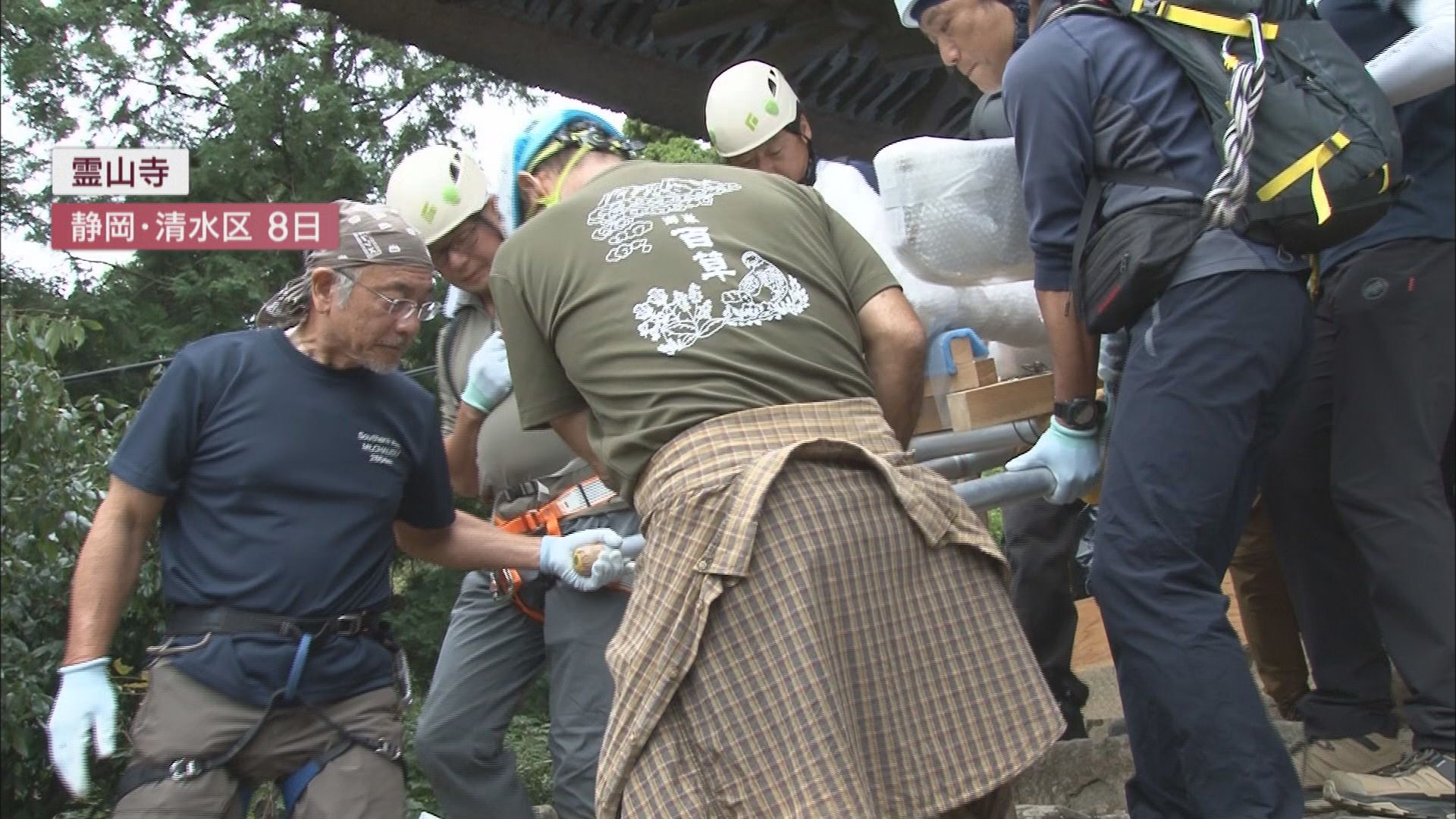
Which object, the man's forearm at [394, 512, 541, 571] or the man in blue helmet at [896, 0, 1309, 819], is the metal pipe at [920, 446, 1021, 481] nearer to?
the man in blue helmet at [896, 0, 1309, 819]

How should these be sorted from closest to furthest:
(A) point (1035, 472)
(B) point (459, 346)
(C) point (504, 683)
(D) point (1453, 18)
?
(D) point (1453, 18) → (A) point (1035, 472) → (C) point (504, 683) → (B) point (459, 346)

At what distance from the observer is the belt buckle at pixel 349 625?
3.21 metres

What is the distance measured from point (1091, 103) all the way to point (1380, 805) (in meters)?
1.40

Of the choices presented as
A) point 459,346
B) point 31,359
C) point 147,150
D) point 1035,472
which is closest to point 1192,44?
point 1035,472

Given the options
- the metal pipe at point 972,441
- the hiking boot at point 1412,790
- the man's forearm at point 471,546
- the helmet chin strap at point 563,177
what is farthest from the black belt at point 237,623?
the hiking boot at point 1412,790

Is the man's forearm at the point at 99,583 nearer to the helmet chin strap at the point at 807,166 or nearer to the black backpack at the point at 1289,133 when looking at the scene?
the helmet chin strap at the point at 807,166

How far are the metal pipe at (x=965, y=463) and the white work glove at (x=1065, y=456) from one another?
7.6 inches

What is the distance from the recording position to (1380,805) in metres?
2.84

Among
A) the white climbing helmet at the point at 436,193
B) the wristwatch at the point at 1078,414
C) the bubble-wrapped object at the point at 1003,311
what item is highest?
the white climbing helmet at the point at 436,193

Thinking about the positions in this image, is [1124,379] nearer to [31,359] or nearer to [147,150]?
[31,359]

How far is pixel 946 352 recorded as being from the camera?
10.7 ft

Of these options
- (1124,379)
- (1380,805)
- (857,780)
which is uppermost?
(1124,379)

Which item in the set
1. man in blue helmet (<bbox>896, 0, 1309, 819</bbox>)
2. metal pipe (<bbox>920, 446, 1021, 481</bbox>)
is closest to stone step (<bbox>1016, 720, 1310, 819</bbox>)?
metal pipe (<bbox>920, 446, 1021, 481</bbox>)

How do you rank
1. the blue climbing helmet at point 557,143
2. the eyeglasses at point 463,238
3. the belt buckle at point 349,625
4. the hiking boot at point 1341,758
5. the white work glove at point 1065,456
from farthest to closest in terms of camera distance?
the eyeglasses at point 463,238 < the belt buckle at point 349,625 < the hiking boot at point 1341,758 < the blue climbing helmet at point 557,143 < the white work glove at point 1065,456
